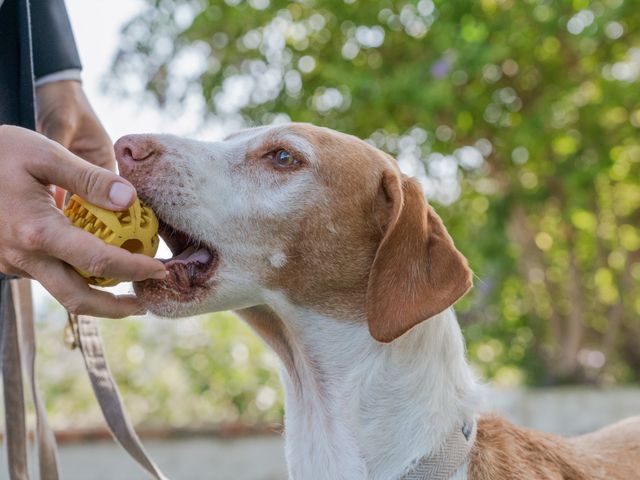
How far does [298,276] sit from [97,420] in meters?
6.41

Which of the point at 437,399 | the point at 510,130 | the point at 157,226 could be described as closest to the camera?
the point at 157,226

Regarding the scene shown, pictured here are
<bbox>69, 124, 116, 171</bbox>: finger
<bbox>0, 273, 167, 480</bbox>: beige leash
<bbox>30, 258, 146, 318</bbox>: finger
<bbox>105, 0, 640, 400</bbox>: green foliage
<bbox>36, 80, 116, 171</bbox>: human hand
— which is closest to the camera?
<bbox>30, 258, 146, 318</bbox>: finger

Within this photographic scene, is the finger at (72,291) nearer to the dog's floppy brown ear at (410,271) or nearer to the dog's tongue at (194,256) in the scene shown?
the dog's tongue at (194,256)

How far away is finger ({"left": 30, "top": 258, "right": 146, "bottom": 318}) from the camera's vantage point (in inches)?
88.1

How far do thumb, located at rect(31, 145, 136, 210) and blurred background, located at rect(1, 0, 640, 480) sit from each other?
16.7 ft

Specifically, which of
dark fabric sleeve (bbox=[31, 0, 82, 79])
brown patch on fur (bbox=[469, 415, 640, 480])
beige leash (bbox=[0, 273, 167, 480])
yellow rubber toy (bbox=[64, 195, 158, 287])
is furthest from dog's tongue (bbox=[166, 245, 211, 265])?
brown patch on fur (bbox=[469, 415, 640, 480])

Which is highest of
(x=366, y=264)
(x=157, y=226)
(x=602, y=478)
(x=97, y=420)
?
(x=157, y=226)

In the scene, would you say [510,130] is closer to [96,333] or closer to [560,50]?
[560,50]

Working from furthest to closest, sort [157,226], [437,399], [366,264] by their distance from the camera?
1. [366,264]
2. [437,399]
3. [157,226]

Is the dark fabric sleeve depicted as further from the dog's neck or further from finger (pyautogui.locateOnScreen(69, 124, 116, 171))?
the dog's neck

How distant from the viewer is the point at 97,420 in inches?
343

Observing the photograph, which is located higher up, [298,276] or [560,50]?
[298,276]

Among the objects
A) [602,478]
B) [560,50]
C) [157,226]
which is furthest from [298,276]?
[560,50]

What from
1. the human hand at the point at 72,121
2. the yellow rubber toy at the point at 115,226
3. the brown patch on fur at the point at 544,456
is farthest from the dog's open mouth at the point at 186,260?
the brown patch on fur at the point at 544,456
